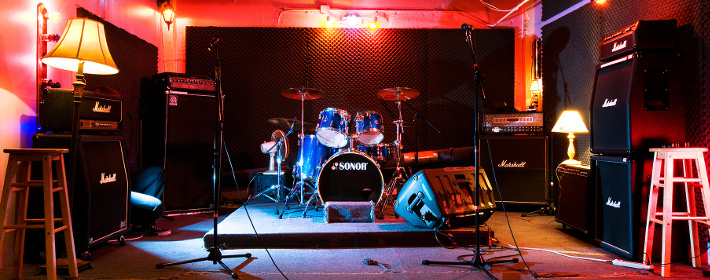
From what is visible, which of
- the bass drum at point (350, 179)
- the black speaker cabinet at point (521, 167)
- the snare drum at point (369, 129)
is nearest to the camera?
the bass drum at point (350, 179)

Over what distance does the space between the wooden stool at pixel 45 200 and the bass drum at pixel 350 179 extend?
7.33 feet

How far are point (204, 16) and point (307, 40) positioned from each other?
1.65 m

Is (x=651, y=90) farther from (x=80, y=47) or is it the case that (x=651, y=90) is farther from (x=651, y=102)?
(x=80, y=47)

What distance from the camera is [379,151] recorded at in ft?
15.0

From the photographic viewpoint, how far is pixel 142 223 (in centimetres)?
399

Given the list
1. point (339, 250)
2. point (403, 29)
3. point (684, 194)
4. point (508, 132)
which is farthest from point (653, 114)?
point (403, 29)

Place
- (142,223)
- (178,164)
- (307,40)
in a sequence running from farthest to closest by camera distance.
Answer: (307,40) → (178,164) → (142,223)

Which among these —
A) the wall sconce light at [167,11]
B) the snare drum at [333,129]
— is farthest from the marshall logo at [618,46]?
the wall sconce light at [167,11]

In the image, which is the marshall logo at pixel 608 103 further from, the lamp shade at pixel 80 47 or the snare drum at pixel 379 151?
the lamp shade at pixel 80 47

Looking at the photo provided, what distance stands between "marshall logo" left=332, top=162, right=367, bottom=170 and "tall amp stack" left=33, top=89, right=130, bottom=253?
2.06 metres

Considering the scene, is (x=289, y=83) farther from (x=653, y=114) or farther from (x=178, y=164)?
(x=653, y=114)

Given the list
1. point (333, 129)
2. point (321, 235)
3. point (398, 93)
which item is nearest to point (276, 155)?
point (333, 129)

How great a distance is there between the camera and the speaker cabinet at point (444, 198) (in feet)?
11.6

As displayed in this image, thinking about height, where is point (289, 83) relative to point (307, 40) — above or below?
below
